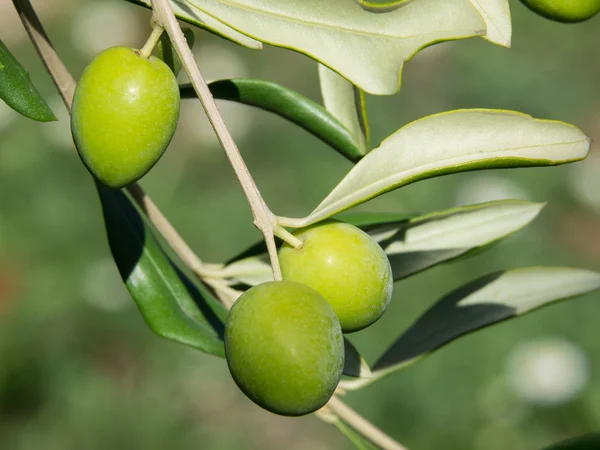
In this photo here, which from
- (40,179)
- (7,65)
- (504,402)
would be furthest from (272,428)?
(7,65)

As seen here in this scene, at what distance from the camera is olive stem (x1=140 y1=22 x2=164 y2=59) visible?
0.65 m

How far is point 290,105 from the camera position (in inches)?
35.8

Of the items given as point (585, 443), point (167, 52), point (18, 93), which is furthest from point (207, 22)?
point (585, 443)

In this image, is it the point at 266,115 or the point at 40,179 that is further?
the point at 266,115

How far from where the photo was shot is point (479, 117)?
0.67 meters

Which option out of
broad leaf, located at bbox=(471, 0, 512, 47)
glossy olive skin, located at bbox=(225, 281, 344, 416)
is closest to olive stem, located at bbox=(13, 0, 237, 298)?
glossy olive skin, located at bbox=(225, 281, 344, 416)

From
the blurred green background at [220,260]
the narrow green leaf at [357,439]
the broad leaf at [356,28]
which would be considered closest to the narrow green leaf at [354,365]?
the narrow green leaf at [357,439]

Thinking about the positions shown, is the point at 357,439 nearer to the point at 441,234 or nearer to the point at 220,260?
the point at 441,234

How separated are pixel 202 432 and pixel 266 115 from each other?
1940 millimetres

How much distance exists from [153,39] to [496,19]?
29 centimetres

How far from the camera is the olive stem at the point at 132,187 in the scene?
2.55 ft

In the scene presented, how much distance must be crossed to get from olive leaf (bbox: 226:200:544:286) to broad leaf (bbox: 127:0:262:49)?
0.26 m

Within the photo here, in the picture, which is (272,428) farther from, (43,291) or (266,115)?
(266,115)

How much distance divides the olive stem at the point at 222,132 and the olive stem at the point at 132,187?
201 mm
